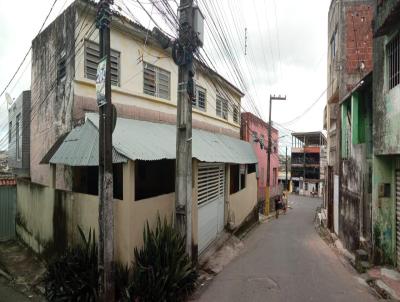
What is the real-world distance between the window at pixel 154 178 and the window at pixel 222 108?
6.18 meters

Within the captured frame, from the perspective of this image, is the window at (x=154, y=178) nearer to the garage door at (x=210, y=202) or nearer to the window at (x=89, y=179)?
the window at (x=89, y=179)

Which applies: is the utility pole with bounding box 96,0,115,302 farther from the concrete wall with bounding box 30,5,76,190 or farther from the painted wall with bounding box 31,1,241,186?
the concrete wall with bounding box 30,5,76,190

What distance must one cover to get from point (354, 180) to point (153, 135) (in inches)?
260

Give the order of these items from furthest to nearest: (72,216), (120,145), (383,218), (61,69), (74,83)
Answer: (61,69) < (74,83) < (383,218) < (72,216) < (120,145)

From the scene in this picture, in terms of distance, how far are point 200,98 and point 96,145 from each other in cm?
811

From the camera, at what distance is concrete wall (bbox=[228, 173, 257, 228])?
13.4m

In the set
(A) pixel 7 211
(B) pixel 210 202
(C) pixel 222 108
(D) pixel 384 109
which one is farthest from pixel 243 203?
(A) pixel 7 211

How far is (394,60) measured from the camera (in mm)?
7531

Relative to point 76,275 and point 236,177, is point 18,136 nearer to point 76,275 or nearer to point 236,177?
point 76,275

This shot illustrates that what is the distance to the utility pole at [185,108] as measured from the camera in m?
7.02

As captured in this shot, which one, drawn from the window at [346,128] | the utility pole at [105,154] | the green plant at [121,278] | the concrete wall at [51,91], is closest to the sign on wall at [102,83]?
the utility pole at [105,154]

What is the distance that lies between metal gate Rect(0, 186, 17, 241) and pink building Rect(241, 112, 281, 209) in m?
13.7

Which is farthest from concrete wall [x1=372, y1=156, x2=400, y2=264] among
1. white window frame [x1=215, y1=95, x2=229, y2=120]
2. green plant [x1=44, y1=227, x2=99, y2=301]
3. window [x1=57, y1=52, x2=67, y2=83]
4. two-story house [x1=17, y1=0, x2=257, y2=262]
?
white window frame [x1=215, y1=95, x2=229, y2=120]

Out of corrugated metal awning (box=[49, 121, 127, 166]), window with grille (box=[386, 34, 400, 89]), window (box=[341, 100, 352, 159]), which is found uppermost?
window with grille (box=[386, 34, 400, 89])
